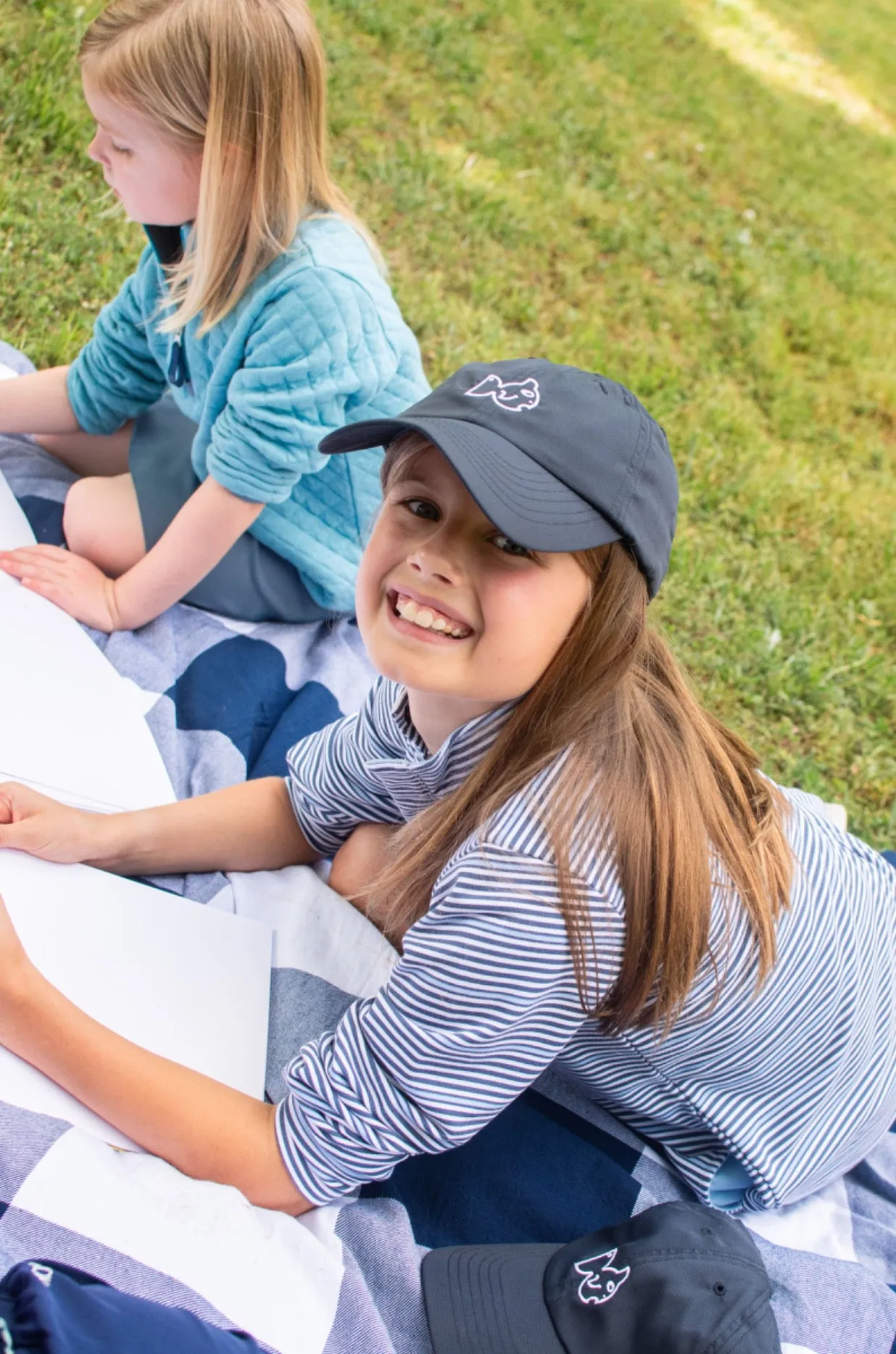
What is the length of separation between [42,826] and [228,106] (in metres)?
1.13

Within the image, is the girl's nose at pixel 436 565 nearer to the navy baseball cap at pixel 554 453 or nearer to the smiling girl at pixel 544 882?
the smiling girl at pixel 544 882

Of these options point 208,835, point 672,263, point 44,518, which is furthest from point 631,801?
point 672,263

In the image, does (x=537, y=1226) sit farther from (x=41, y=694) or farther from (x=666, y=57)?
(x=666, y=57)

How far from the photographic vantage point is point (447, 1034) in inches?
47.2

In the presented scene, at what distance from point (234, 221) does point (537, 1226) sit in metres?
1.55

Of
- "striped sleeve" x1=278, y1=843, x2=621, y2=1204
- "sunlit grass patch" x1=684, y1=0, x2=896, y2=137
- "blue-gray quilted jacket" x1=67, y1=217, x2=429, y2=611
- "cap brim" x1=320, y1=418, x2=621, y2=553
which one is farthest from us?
"sunlit grass patch" x1=684, y1=0, x2=896, y2=137

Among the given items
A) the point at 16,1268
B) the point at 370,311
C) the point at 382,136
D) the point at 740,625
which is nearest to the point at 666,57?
the point at 382,136

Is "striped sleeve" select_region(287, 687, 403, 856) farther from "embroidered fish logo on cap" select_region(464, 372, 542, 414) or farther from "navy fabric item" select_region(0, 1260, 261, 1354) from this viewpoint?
"navy fabric item" select_region(0, 1260, 261, 1354)

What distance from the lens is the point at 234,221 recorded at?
190 centimetres

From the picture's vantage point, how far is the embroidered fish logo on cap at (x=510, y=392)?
1.15 metres

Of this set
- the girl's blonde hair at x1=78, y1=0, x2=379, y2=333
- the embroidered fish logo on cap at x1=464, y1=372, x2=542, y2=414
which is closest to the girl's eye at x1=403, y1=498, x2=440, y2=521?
the embroidered fish logo on cap at x1=464, y1=372, x2=542, y2=414

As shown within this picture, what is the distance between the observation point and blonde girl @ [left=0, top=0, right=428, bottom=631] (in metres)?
1.83

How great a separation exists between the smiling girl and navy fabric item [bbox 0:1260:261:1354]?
0.85ft

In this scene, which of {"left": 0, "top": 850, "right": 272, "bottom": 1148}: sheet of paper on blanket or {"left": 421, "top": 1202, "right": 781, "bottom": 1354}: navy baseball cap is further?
{"left": 0, "top": 850, "right": 272, "bottom": 1148}: sheet of paper on blanket
